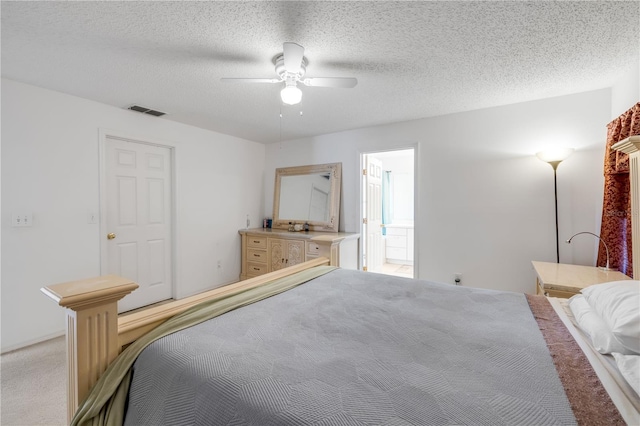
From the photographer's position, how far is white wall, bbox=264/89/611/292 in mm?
2707

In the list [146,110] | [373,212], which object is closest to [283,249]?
[373,212]

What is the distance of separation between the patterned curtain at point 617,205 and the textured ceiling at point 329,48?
0.53m

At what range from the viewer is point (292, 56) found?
1768 millimetres

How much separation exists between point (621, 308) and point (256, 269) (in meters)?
3.91

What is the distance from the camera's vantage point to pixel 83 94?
8.91 ft

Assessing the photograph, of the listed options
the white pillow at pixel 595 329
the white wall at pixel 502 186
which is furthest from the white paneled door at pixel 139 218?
the white pillow at pixel 595 329

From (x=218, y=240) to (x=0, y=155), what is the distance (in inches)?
92.8

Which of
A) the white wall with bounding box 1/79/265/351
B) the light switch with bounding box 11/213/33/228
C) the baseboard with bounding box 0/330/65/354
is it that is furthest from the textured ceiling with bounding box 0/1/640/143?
the baseboard with bounding box 0/330/65/354

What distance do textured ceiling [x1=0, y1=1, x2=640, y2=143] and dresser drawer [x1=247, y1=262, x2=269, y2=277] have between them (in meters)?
2.31

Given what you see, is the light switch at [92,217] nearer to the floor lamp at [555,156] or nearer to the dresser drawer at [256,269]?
the dresser drawer at [256,269]

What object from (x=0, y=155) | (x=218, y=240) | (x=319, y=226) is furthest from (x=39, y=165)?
(x=319, y=226)

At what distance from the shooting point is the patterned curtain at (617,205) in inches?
85.2

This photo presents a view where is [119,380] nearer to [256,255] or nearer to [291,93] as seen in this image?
[291,93]

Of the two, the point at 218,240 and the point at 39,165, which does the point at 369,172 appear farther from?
the point at 39,165
